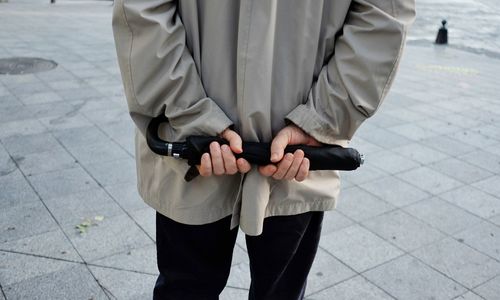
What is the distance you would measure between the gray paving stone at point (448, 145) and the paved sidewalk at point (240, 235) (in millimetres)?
25

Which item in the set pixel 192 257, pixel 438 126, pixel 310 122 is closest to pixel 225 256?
pixel 192 257

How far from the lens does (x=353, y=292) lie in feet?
9.30

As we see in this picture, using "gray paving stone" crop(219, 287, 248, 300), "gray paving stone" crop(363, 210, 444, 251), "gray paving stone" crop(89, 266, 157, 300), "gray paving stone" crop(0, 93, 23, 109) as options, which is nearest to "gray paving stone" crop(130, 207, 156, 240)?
"gray paving stone" crop(89, 266, 157, 300)

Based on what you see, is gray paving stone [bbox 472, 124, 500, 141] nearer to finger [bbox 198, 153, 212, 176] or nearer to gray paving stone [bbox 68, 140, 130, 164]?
gray paving stone [bbox 68, 140, 130, 164]

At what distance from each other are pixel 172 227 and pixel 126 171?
94.6 inches

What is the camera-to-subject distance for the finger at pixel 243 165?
59.8 inches

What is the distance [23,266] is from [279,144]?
1.94 m

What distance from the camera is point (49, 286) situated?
2.68 m

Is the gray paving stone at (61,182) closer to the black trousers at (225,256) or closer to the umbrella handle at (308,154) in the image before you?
the black trousers at (225,256)

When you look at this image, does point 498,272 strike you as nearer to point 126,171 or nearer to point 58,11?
point 126,171

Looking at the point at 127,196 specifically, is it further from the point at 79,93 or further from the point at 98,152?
the point at 79,93

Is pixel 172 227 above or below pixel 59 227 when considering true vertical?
above

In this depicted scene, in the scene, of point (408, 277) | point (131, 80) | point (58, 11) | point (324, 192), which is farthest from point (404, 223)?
point (58, 11)

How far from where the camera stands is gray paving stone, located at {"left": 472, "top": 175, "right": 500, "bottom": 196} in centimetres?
418
